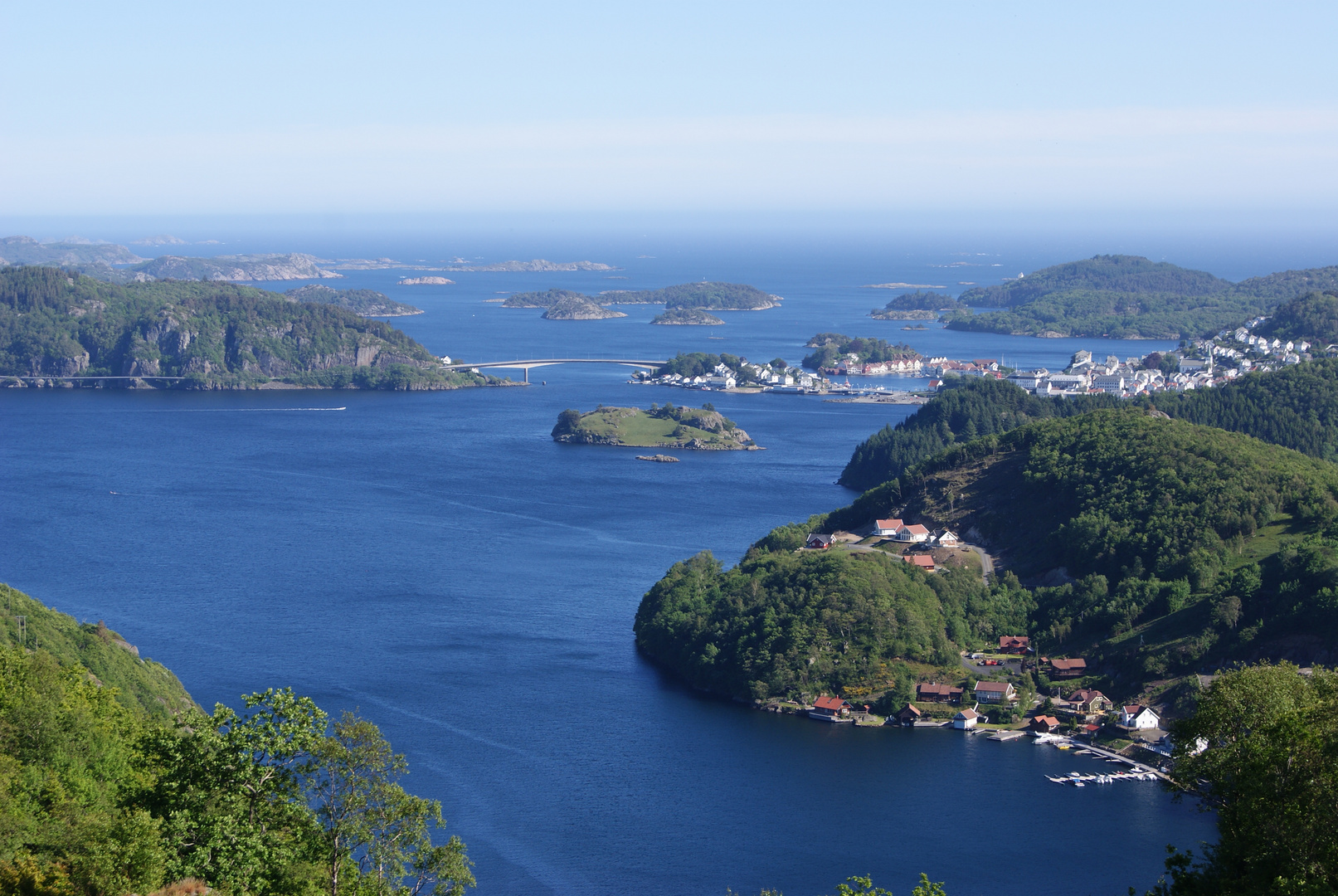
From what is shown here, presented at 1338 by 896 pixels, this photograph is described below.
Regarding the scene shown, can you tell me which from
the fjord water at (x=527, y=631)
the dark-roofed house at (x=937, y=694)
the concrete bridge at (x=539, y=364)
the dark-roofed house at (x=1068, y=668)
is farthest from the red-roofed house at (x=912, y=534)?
the concrete bridge at (x=539, y=364)

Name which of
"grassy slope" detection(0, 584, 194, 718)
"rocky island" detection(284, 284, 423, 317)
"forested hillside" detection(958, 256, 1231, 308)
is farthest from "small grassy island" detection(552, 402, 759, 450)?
"forested hillside" detection(958, 256, 1231, 308)

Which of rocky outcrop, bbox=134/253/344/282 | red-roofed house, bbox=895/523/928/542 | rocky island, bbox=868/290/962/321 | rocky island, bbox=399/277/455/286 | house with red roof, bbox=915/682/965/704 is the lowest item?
house with red roof, bbox=915/682/965/704

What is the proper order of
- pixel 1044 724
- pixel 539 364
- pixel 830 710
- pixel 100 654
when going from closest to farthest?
pixel 100 654
pixel 1044 724
pixel 830 710
pixel 539 364

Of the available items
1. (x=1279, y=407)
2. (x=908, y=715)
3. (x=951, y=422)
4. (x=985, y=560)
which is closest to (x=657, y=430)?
(x=951, y=422)

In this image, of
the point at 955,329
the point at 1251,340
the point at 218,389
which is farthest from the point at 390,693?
the point at 955,329

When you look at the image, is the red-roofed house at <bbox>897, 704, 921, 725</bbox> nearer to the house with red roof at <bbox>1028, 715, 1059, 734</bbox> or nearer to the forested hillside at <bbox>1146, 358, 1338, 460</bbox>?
the house with red roof at <bbox>1028, 715, 1059, 734</bbox>

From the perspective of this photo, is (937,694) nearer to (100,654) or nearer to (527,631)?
(527,631)

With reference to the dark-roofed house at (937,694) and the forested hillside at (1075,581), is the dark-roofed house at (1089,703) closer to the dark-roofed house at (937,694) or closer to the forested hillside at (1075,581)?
the forested hillside at (1075,581)
